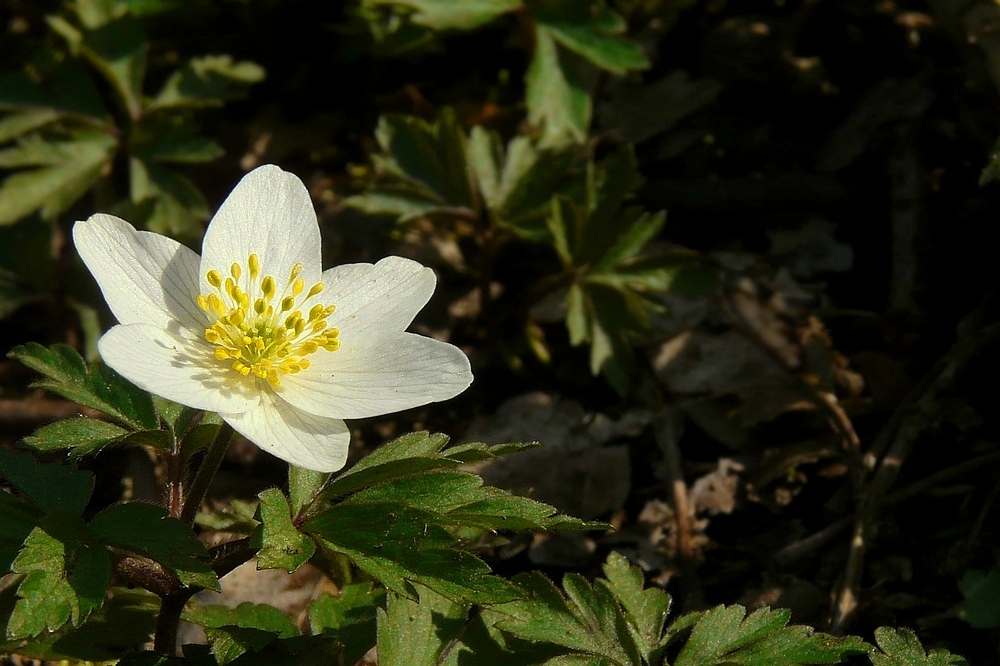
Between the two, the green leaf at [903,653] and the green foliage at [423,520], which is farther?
the green leaf at [903,653]

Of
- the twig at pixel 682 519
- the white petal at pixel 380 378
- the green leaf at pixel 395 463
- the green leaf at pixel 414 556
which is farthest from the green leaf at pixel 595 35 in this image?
the green leaf at pixel 414 556

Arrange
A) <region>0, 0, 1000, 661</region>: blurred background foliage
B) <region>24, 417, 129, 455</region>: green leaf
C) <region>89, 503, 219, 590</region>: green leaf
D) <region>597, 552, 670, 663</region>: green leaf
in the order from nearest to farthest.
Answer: <region>89, 503, 219, 590</region>: green leaf → <region>24, 417, 129, 455</region>: green leaf → <region>597, 552, 670, 663</region>: green leaf → <region>0, 0, 1000, 661</region>: blurred background foliage

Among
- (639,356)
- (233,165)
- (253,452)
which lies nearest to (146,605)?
(253,452)

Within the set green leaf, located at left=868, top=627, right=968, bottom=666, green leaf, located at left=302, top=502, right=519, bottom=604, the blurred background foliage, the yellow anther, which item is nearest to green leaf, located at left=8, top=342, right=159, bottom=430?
the yellow anther

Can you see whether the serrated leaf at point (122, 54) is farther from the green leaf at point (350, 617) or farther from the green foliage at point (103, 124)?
the green leaf at point (350, 617)

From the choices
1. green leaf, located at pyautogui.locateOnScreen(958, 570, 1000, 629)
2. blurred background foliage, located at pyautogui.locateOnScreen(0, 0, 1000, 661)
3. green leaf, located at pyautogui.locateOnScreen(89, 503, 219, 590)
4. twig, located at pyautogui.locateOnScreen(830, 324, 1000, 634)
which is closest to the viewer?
green leaf, located at pyautogui.locateOnScreen(89, 503, 219, 590)

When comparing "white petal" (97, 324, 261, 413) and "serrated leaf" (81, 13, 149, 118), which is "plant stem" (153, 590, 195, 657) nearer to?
"white petal" (97, 324, 261, 413)
